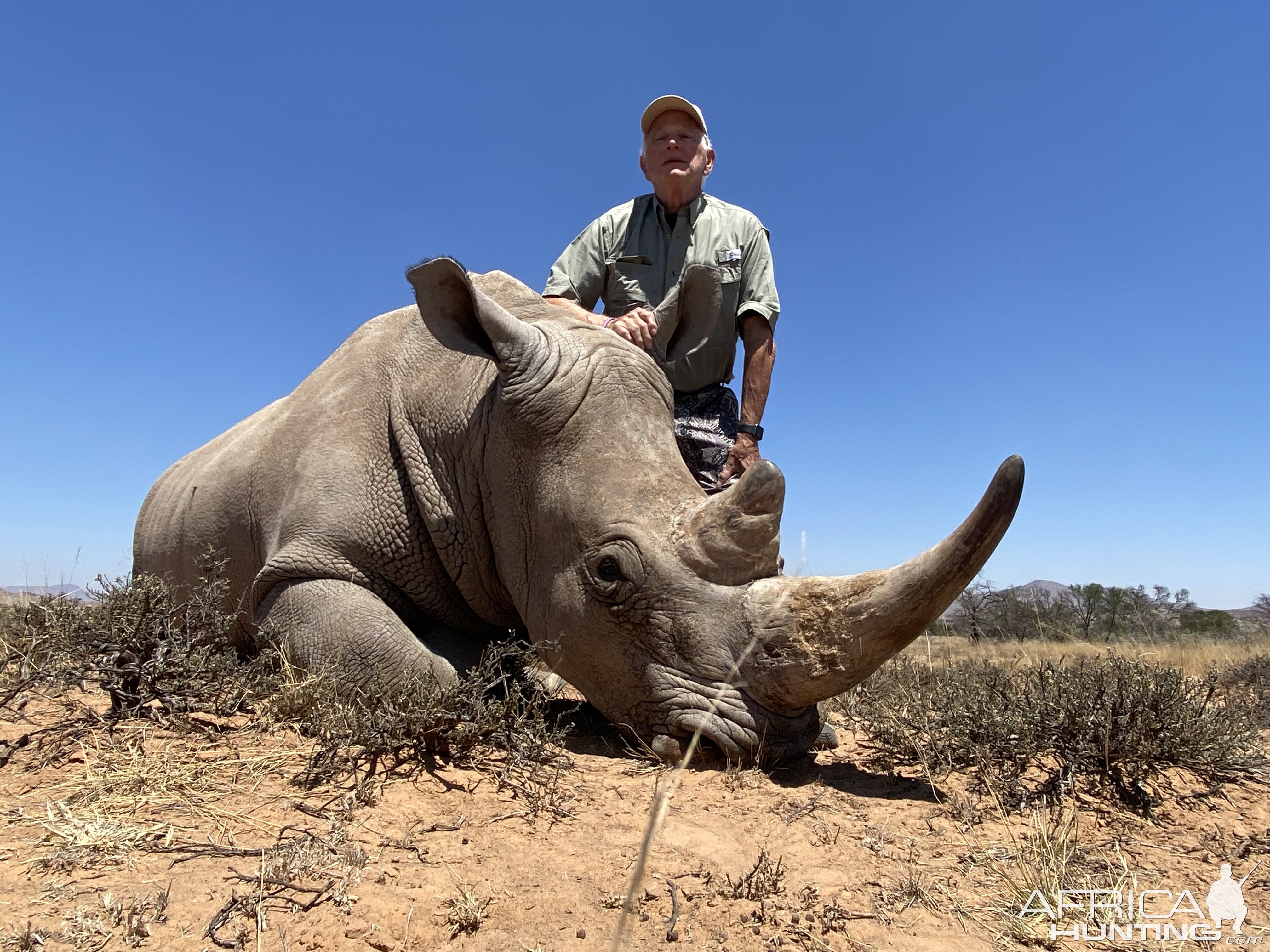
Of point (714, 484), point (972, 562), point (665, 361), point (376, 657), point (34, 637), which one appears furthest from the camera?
point (714, 484)

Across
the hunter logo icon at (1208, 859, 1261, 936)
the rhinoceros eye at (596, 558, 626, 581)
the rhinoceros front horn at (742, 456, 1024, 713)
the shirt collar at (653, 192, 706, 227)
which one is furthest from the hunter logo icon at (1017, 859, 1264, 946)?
the shirt collar at (653, 192, 706, 227)

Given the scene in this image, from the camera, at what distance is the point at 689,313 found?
480cm

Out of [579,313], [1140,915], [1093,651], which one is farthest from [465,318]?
[1093,651]

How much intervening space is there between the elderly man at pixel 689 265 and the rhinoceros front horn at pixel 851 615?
2381mm

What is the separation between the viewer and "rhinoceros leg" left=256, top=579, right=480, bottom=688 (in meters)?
3.68

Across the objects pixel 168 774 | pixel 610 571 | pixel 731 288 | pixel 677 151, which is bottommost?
pixel 168 774

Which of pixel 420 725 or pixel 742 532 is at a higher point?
pixel 742 532

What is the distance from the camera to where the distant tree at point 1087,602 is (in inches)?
723

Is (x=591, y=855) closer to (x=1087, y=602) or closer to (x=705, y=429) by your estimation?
(x=705, y=429)

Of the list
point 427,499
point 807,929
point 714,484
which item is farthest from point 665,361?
point 807,929

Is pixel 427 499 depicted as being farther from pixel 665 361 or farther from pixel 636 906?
pixel 636 906

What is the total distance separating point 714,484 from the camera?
18.3 feet

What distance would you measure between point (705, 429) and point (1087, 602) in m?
17.5

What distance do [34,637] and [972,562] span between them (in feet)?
12.2
